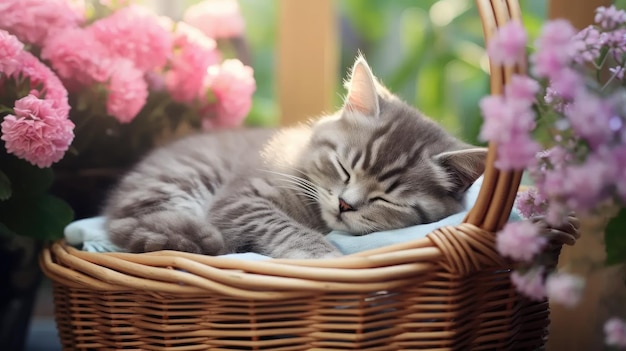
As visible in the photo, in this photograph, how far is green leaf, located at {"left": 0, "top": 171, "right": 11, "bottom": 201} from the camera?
125 cm

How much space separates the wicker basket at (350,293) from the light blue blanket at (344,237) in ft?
0.46

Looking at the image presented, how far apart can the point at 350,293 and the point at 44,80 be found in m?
0.80

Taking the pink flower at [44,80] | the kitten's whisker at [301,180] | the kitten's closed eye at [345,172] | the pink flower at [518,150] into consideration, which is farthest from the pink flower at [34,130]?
the pink flower at [518,150]

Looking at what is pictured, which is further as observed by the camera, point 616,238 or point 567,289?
→ point 616,238

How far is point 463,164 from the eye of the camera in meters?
1.33

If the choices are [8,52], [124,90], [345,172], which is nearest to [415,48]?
[345,172]

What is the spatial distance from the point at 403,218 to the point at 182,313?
1.67 ft

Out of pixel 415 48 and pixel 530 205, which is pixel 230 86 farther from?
pixel 530 205

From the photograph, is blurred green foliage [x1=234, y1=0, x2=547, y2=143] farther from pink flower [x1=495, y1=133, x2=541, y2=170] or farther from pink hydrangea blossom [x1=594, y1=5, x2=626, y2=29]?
pink flower [x1=495, y1=133, x2=541, y2=170]

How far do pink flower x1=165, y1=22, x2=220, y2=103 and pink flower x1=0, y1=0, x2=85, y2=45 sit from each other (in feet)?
1.05

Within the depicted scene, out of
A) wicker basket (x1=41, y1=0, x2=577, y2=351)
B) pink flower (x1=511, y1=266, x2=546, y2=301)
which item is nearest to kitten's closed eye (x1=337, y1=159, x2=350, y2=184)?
wicker basket (x1=41, y1=0, x2=577, y2=351)

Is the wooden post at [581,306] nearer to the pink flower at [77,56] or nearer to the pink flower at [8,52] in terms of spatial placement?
the pink flower at [77,56]

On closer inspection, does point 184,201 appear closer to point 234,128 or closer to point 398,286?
point 234,128

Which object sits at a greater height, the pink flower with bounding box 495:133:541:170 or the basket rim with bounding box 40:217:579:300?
the pink flower with bounding box 495:133:541:170
